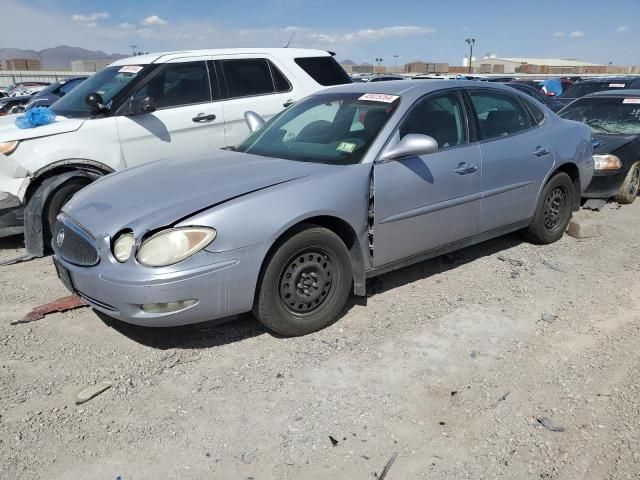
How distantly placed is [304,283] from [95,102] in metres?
3.22

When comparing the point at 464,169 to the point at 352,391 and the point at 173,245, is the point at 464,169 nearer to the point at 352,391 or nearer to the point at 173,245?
the point at 352,391

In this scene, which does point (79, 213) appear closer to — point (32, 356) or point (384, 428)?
point (32, 356)

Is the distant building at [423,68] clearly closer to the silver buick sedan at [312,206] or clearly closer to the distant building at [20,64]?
the distant building at [20,64]

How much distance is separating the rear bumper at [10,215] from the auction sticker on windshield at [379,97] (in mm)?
3307

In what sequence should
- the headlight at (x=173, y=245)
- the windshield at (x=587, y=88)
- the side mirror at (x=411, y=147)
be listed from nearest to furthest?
the headlight at (x=173, y=245) → the side mirror at (x=411, y=147) → the windshield at (x=587, y=88)

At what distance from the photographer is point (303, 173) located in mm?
3637

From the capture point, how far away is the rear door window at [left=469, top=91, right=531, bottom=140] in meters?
4.61

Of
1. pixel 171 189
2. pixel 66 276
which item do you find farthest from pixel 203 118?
pixel 66 276

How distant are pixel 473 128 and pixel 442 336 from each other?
5.89ft

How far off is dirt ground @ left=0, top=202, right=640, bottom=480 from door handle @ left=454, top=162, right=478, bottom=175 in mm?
939

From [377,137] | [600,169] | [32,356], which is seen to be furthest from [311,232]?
[600,169]

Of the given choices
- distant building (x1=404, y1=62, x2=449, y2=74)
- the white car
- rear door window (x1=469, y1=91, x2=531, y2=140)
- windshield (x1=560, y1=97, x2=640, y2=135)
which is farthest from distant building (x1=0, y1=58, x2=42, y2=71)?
rear door window (x1=469, y1=91, x2=531, y2=140)

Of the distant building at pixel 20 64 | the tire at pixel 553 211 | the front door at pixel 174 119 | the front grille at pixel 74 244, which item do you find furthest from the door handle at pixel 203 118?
the distant building at pixel 20 64

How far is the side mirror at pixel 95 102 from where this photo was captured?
5.39m
